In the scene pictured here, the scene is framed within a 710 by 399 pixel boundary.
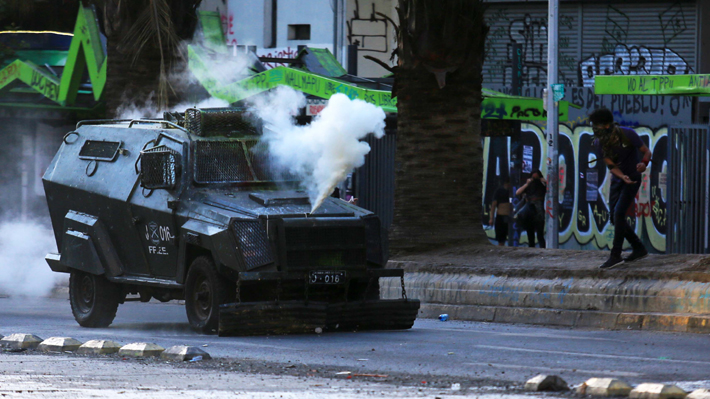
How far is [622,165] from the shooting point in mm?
12289

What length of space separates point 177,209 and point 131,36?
782 cm

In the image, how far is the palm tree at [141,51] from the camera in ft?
60.0

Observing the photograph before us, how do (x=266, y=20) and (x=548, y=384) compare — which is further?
(x=266, y=20)

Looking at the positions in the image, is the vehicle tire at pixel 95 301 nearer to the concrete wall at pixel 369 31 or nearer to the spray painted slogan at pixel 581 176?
the spray painted slogan at pixel 581 176

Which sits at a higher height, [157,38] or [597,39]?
[597,39]

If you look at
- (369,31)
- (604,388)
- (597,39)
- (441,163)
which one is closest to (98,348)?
(604,388)

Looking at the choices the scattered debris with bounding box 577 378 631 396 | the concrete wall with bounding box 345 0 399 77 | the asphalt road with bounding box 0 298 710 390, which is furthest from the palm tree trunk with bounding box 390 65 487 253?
the concrete wall with bounding box 345 0 399 77

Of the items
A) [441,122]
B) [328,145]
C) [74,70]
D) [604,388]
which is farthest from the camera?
[74,70]

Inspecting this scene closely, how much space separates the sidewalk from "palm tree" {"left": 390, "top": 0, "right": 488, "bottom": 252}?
118 cm

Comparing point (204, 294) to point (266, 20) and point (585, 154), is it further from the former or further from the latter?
point (266, 20)

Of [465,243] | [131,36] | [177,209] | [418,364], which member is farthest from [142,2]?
[418,364]

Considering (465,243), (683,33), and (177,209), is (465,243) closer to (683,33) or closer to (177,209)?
(177,209)

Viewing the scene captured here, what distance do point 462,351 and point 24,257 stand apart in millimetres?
10626

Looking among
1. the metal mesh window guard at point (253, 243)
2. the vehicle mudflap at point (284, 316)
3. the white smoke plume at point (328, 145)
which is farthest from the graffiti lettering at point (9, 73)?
the vehicle mudflap at point (284, 316)
